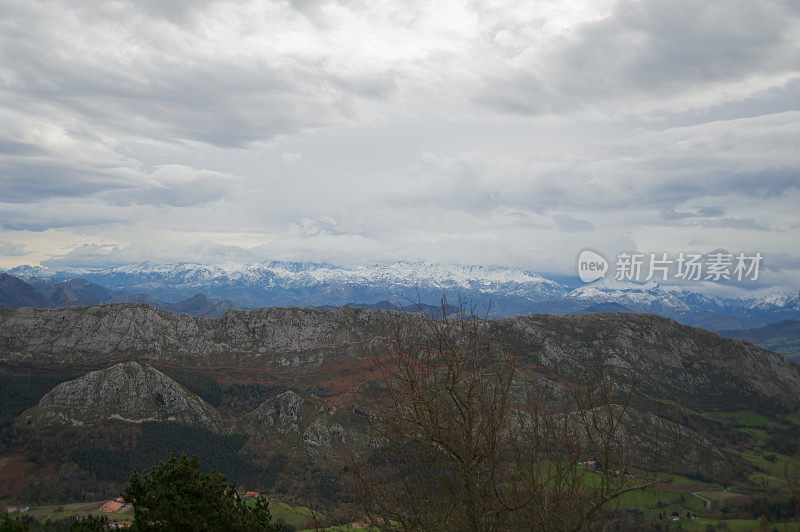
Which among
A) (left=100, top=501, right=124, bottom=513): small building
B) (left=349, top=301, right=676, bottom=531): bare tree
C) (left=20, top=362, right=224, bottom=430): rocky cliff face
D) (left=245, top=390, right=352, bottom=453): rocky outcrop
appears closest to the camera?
(left=349, top=301, right=676, bottom=531): bare tree

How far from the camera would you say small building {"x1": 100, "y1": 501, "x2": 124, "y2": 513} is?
122200mm

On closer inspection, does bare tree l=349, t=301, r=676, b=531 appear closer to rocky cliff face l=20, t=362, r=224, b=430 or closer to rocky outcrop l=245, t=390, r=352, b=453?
rocky outcrop l=245, t=390, r=352, b=453

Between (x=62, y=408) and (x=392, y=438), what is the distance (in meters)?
217

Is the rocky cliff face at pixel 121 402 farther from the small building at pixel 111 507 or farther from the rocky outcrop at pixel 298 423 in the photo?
the small building at pixel 111 507

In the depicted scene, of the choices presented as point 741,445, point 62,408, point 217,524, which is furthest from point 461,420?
point 741,445

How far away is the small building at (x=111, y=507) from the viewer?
12220cm

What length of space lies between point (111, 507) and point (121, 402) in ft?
198

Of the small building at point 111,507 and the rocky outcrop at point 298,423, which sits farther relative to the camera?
the rocky outcrop at point 298,423

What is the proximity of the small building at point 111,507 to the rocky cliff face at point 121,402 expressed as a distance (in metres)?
43.0

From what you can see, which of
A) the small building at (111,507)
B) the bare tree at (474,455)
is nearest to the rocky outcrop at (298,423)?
the small building at (111,507)

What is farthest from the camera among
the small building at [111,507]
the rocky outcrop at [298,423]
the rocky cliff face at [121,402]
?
the rocky cliff face at [121,402]

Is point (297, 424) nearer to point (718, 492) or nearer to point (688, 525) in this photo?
point (688, 525)

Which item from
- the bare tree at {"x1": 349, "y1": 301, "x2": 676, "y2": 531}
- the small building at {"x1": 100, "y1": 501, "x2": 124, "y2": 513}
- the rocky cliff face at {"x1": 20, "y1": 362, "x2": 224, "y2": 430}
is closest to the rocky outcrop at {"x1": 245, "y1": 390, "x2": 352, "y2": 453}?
A: the rocky cliff face at {"x1": 20, "y1": 362, "x2": 224, "y2": 430}

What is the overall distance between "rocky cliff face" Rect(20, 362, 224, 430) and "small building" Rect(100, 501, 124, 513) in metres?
43.0
